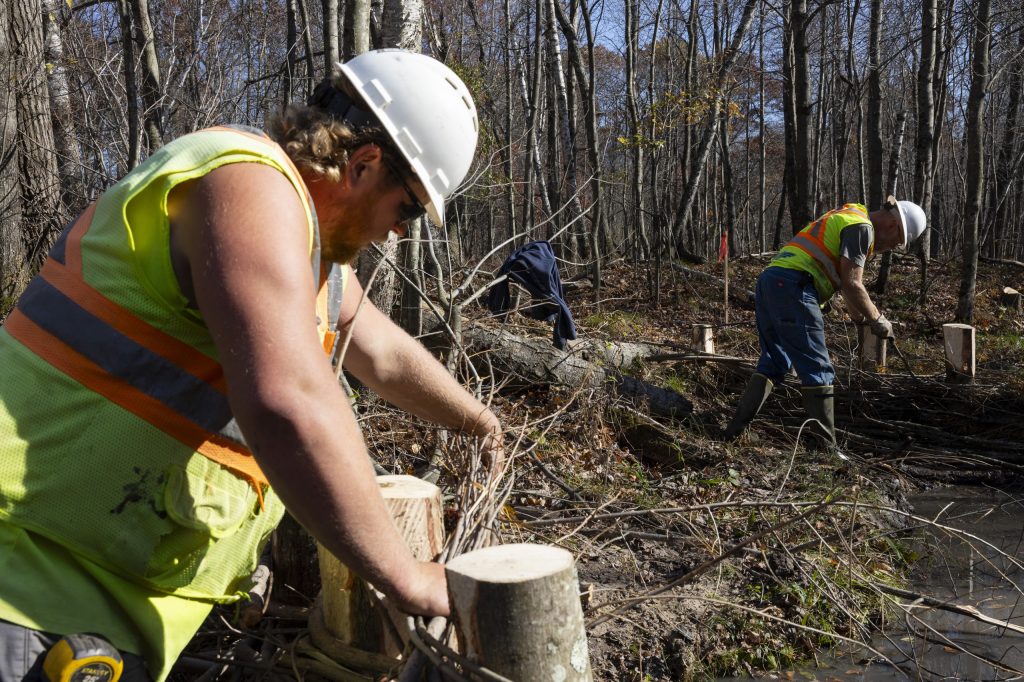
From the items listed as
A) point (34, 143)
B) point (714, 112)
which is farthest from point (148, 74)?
point (714, 112)

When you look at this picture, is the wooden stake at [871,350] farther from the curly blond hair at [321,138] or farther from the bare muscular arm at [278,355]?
the bare muscular arm at [278,355]

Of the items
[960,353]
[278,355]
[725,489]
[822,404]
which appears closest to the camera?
[278,355]

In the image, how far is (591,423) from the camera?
5.98 meters

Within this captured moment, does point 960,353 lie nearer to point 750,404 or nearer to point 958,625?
point 750,404

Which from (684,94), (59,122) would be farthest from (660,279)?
(59,122)

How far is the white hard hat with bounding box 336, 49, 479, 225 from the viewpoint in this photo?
175cm

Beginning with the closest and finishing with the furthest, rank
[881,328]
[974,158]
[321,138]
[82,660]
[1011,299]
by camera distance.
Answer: [82,660]
[321,138]
[881,328]
[974,158]
[1011,299]

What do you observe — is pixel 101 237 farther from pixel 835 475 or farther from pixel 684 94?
pixel 684 94

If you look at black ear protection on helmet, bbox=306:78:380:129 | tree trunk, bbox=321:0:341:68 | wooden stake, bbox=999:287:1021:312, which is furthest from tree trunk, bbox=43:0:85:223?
wooden stake, bbox=999:287:1021:312

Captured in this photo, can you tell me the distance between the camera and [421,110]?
179 cm

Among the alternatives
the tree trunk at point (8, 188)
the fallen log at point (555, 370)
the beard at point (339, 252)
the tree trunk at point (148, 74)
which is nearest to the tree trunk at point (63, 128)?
the tree trunk at point (8, 188)

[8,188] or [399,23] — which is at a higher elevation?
[399,23]

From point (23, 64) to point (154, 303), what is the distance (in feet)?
21.1

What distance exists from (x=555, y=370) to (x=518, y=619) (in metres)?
5.28
